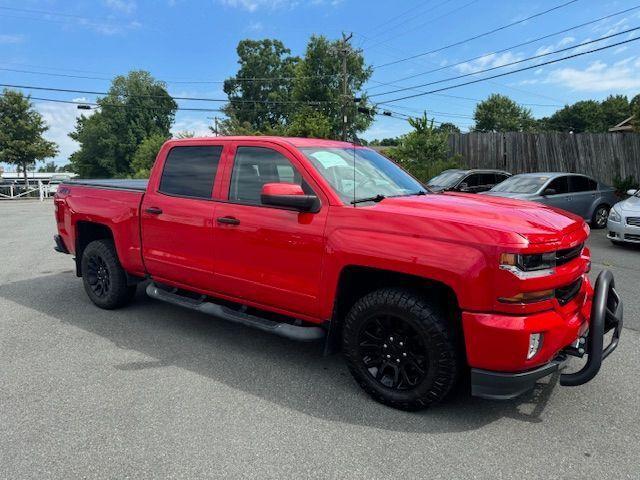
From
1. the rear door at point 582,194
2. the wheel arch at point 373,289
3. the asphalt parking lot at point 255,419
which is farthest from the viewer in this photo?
the rear door at point 582,194

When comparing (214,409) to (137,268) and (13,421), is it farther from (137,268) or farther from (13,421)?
(137,268)

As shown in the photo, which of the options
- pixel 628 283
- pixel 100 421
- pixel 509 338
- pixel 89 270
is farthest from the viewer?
pixel 628 283

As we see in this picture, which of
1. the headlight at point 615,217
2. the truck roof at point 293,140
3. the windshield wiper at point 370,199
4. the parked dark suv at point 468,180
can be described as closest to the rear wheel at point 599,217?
the headlight at point 615,217

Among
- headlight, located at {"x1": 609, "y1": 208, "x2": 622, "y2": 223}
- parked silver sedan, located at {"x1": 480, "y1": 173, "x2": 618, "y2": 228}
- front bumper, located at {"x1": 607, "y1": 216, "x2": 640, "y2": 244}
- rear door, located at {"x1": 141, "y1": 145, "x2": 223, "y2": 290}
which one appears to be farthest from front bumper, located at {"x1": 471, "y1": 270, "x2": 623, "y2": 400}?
parked silver sedan, located at {"x1": 480, "y1": 173, "x2": 618, "y2": 228}

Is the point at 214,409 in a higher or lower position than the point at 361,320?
lower

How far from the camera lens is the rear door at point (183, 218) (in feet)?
13.8

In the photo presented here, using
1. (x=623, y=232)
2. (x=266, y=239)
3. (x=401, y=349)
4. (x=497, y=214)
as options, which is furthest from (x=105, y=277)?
(x=623, y=232)

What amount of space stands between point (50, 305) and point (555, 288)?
5.41 m

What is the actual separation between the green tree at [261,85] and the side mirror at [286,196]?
61.7 metres

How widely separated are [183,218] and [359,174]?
5.41ft

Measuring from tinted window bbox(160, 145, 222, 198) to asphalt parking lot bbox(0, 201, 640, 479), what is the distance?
142cm

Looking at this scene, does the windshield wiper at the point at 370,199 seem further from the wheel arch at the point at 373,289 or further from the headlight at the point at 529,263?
the headlight at the point at 529,263

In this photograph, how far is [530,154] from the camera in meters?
16.6

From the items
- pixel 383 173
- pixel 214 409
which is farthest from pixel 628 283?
pixel 214 409
